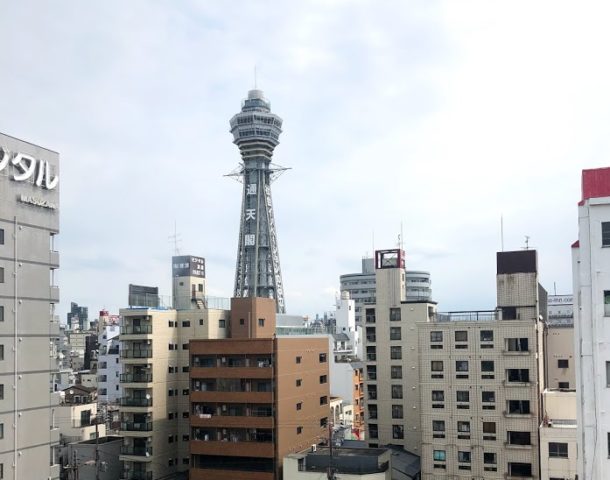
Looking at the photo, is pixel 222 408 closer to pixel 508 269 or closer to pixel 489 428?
pixel 489 428

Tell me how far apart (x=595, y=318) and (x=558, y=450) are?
22245 mm

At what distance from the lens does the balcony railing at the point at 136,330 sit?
63.5m

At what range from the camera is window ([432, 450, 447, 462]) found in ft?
174

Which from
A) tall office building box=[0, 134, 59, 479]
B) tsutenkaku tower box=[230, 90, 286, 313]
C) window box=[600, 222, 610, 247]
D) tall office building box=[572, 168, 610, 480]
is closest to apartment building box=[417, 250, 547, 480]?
tall office building box=[572, 168, 610, 480]

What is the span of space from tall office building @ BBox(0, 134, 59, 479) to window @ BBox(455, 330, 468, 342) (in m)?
31.2

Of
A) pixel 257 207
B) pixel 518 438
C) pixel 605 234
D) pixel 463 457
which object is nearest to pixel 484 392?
pixel 518 438

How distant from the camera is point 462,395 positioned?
5341 cm

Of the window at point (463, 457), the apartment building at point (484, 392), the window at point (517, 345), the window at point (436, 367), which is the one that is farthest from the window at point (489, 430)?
the window at point (517, 345)

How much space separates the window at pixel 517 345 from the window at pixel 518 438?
6.49 m

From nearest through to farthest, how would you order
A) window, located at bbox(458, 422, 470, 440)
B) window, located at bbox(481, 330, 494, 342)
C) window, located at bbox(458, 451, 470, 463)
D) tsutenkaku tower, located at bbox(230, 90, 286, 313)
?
1. window, located at bbox(458, 451, 470, 463)
2. window, located at bbox(458, 422, 470, 440)
3. window, located at bbox(481, 330, 494, 342)
4. tsutenkaku tower, located at bbox(230, 90, 286, 313)

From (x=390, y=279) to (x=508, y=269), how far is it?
11876 millimetres

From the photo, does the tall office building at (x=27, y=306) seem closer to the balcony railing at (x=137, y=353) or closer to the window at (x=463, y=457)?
the balcony railing at (x=137, y=353)

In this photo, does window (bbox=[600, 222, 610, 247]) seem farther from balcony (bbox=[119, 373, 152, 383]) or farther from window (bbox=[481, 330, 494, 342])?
balcony (bbox=[119, 373, 152, 383])

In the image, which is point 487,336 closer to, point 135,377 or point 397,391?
point 397,391
